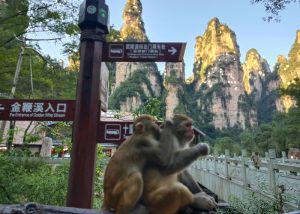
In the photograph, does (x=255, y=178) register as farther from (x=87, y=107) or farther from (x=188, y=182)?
(x=188, y=182)

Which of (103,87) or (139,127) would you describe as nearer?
(139,127)

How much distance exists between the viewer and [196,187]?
2.16 metres

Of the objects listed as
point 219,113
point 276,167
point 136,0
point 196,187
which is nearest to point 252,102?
point 219,113

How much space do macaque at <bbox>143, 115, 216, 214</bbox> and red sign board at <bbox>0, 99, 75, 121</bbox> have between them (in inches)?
67.1

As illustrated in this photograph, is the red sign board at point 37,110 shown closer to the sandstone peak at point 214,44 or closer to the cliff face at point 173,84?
the cliff face at point 173,84

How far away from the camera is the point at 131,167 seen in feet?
6.70

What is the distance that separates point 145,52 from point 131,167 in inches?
76.1

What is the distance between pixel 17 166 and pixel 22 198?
4.50 feet

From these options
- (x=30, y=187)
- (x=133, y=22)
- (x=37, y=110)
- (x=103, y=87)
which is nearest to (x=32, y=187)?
(x=30, y=187)

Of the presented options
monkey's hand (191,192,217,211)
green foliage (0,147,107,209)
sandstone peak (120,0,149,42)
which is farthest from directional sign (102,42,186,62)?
sandstone peak (120,0,149,42)

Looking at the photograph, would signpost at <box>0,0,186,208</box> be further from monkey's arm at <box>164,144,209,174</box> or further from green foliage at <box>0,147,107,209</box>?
green foliage at <box>0,147,107,209</box>

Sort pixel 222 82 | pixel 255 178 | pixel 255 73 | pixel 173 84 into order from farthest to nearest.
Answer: pixel 255 73, pixel 222 82, pixel 173 84, pixel 255 178

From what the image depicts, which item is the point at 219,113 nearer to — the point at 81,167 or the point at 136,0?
the point at 136,0

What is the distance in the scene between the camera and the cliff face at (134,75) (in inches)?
2616
